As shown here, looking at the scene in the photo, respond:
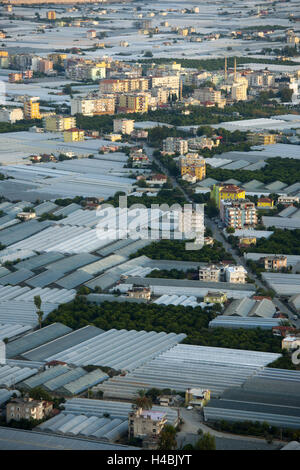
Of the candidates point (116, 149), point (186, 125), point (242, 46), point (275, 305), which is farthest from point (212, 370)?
point (242, 46)

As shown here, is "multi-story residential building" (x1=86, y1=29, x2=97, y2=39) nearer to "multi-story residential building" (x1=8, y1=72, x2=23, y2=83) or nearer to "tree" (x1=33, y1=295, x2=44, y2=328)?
"multi-story residential building" (x1=8, y1=72, x2=23, y2=83)

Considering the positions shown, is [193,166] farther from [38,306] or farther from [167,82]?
[167,82]

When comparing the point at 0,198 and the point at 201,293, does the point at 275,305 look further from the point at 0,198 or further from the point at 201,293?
the point at 0,198

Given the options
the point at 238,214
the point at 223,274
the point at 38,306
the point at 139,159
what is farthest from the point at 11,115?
the point at 38,306

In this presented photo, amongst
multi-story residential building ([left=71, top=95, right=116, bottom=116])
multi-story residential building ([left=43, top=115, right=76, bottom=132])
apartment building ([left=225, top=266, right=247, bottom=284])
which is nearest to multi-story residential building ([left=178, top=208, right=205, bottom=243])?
apartment building ([left=225, top=266, right=247, bottom=284])

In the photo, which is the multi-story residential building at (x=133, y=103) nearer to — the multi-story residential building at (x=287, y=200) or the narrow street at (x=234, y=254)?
the narrow street at (x=234, y=254)

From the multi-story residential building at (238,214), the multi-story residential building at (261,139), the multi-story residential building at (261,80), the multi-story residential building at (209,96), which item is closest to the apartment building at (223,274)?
the multi-story residential building at (238,214)

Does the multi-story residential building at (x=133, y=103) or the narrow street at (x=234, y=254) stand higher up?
the multi-story residential building at (x=133, y=103)
